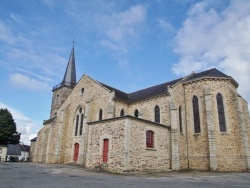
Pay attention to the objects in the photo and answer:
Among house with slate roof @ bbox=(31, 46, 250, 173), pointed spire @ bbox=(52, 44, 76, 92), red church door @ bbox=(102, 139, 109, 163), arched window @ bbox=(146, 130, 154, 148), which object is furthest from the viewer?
pointed spire @ bbox=(52, 44, 76, 92)

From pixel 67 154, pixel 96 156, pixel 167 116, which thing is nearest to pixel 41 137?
pixel 67 154

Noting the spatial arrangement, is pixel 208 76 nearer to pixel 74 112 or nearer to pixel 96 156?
pixel 96 156

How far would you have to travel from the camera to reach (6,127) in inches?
1730

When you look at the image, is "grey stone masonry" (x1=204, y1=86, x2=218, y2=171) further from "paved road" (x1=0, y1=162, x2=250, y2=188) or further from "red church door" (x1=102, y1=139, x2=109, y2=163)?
"red church door" (x1=102, y1=139, x2=109, y2=163)

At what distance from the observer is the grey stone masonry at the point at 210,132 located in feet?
61.0

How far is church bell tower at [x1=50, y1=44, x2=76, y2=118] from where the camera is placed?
38.5 meters

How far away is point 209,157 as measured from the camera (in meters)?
19.1

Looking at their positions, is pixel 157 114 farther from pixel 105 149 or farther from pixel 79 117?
pixel 79 117

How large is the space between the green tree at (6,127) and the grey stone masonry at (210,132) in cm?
3988

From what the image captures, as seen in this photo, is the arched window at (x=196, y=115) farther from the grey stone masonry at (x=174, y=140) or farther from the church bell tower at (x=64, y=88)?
the church bell tower at (x=64, y=88)

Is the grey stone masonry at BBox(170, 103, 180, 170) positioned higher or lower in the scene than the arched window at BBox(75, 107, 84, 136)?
lower

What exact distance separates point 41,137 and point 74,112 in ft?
26.4

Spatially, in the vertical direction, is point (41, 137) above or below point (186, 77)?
below

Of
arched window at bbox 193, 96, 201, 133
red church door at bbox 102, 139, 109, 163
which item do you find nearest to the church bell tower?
red church door at bbox 102, 139, 109, 163
